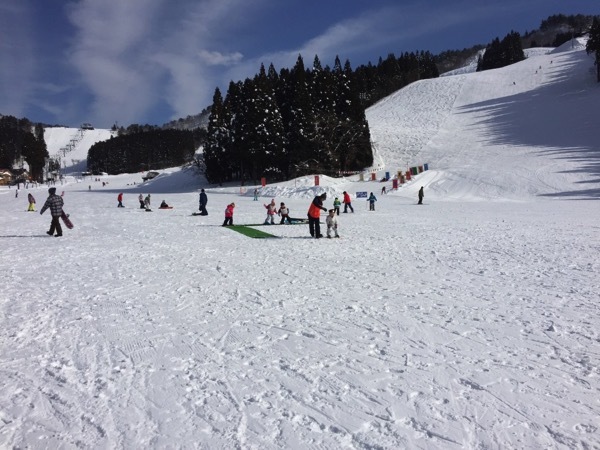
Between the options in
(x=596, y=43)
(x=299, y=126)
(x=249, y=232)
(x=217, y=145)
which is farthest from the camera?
(x=596, y=43)

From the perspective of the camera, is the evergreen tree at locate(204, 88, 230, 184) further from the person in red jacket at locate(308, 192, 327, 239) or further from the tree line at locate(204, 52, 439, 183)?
the person in red jacket at locate(308, 192, 327, 239)

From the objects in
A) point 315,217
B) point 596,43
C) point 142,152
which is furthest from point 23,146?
point 596,43

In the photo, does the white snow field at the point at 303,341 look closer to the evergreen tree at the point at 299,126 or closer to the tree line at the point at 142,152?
the evergreen tree at the point at 299,126

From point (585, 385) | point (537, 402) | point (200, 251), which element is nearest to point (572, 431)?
point (537, 402)

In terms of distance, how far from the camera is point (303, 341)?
512 cm

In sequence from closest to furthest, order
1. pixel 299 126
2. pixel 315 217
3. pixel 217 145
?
pixel 315 217, pixel 299 126, pixel 217 145

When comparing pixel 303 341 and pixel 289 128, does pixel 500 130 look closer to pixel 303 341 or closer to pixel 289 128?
pixel 289 128

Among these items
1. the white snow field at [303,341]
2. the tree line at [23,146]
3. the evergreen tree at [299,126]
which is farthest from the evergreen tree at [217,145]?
the tree line at [23,146]

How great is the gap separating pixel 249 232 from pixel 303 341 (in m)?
11.0

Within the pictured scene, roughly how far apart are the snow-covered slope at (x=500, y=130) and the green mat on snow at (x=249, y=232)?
20448mm

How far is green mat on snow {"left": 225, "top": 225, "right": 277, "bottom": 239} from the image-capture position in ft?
48.7

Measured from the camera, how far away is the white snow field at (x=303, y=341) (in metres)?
3.38

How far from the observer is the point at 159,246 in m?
12.5

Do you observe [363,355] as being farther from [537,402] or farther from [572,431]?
[572,431]
